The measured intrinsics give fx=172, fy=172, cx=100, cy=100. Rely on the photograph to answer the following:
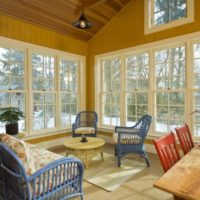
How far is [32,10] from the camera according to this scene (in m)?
3.66

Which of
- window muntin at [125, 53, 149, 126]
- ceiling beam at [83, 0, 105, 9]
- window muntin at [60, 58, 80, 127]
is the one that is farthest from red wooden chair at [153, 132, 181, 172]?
window muntin at [60, 58, 80, 127]

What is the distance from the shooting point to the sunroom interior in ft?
11.7

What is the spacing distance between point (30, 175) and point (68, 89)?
346cm

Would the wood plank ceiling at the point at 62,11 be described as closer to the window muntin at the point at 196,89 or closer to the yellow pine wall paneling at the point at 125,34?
the yellow pine wall paneling at the point at 125,34

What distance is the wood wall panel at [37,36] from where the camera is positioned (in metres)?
3.58

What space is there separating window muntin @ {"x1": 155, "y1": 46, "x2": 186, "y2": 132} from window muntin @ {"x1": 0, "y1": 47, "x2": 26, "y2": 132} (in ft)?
10.2

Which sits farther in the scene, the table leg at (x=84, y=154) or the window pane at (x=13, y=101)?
the window pane at (x=13, y=101)

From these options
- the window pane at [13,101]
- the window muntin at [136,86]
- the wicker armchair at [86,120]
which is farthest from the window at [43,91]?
the window muntin at [136,86]

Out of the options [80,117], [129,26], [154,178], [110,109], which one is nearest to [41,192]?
[154,178]

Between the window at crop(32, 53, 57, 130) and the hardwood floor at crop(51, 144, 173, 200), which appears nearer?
the hardwood floor at crop(51, 144, 173, 200)

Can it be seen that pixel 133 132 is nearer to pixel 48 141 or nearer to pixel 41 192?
pixel 41 192

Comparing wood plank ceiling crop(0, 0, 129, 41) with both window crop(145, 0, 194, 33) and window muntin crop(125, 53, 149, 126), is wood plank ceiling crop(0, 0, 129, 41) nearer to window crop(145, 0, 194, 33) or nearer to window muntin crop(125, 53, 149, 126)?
window crop(145, 0, 194, 33)

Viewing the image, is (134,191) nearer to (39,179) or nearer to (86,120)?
A: (39,179)

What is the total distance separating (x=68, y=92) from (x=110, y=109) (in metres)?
1.29
